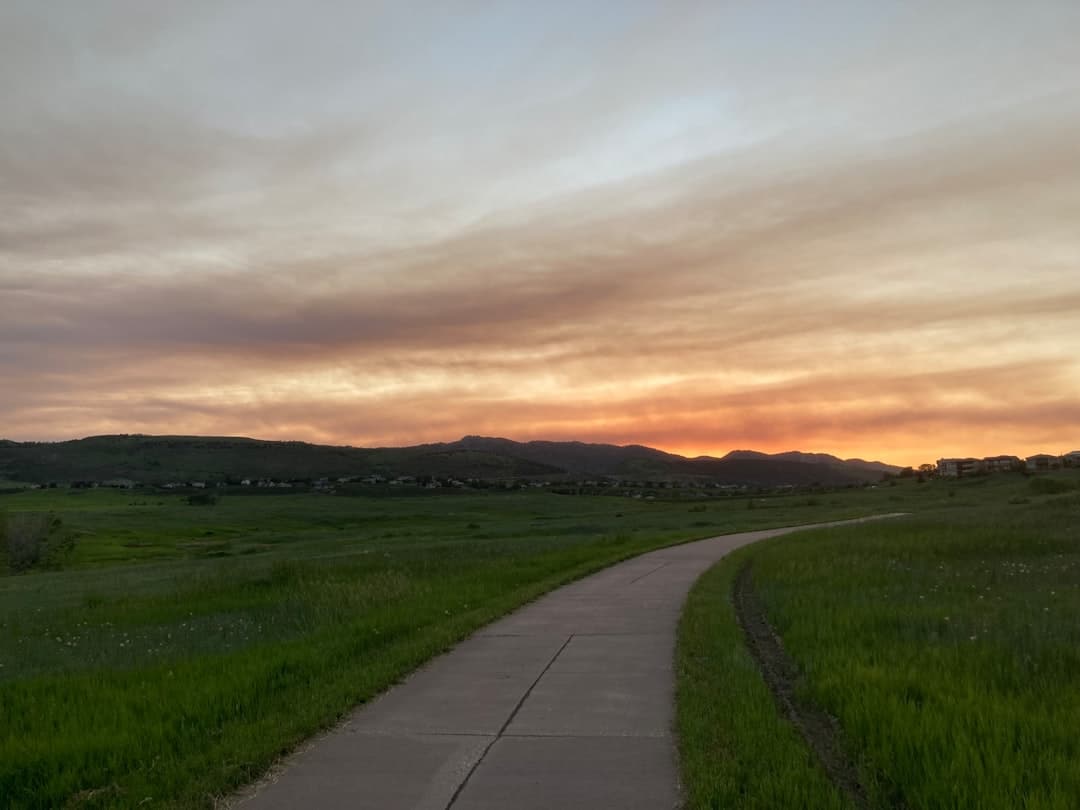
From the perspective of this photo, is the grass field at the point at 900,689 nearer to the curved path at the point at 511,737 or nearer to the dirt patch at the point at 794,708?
the dirt patch at the point at 794,708

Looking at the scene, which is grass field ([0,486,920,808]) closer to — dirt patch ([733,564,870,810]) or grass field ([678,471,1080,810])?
grass field ([678,471,1080,810])

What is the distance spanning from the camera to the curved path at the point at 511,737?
20.1 ft

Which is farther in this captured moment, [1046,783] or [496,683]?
[496,683]

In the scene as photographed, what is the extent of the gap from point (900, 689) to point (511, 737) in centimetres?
374

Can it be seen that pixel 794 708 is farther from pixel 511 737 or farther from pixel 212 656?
pixel 212 656

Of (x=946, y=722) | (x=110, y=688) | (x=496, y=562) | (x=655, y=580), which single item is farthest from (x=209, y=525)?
(x=946, y=722)

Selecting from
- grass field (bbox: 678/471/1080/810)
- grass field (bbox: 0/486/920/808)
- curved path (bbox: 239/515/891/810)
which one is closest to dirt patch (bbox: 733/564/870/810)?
grass field (bbox: 678/471/1080/810)

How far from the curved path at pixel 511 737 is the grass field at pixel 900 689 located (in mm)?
384

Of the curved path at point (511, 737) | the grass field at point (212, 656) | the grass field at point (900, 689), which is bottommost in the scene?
the grass field at point (212, 656)

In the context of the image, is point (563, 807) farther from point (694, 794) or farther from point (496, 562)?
point (496, 562)

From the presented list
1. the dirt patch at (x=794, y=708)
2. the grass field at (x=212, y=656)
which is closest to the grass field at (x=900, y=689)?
the dirt patch at (x=794, y=708)

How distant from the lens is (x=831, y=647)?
1088 centimetres

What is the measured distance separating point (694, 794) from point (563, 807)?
34.4 inches

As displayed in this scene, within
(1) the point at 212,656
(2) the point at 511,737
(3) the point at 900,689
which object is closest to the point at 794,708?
(3) the point at 900,689
